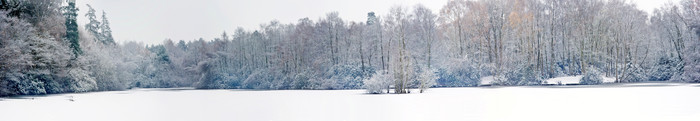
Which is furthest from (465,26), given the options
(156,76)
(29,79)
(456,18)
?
(156,76)

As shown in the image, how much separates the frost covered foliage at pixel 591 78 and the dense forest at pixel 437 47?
15cm

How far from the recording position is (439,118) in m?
12.8

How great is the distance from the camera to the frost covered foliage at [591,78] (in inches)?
1489

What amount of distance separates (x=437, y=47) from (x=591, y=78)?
14.7m

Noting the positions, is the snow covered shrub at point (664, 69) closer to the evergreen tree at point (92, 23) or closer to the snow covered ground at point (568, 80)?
the snow covered ground at point (568, 80)

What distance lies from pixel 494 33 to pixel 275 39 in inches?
1132

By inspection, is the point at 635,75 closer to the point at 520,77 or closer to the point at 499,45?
the point at 520,77

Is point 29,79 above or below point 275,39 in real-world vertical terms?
below

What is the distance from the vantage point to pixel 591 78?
38.0 meters

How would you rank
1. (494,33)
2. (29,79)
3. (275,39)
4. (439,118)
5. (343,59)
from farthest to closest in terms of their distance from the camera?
(275,39) < (343,59) < (494,33) < (29,79) < (439,118)

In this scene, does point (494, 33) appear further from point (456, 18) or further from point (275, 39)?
point (275, 39)

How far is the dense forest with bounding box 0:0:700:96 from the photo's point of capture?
3406 cm

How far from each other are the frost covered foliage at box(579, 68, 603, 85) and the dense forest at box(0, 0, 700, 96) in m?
0.15

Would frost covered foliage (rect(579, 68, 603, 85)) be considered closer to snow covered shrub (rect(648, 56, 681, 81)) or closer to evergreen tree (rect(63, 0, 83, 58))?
snow covered shrub (rect(648, 56, 681, 81))
